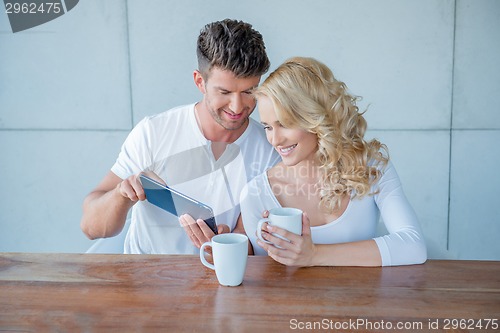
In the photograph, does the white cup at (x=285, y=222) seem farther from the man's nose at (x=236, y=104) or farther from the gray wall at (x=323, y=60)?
the gray wall at (x=323, y=60)

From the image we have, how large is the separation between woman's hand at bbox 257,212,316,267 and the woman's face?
451 mm

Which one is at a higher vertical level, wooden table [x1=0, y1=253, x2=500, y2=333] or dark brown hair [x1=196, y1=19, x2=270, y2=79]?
dark brown hair [x1=196, y1=19, x2=270, y2=79]

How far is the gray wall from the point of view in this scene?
9.68ft

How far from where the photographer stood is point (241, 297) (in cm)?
110

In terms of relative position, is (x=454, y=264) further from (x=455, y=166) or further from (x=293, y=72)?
(x=455, y=166)

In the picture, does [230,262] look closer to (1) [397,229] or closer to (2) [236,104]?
(1) [397,229]

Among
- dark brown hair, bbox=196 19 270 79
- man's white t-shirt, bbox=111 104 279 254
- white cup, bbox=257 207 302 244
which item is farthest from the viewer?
man's white t-shirt, bbox=111 104 279 254

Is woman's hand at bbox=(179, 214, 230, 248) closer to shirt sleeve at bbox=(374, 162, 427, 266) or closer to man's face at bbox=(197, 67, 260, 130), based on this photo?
shirt sleeve at bbox=(374, 162, 427, 266)

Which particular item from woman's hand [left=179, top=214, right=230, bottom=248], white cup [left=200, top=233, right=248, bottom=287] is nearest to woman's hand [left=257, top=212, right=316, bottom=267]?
white cup [left=200, top=233, right=248, bottom=287]

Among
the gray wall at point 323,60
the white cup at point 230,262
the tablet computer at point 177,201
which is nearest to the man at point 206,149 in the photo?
the tablet computer at point 177,201

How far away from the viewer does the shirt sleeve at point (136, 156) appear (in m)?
2.04

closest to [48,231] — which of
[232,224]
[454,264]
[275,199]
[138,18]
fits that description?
[138,18]

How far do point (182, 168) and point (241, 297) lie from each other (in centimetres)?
105

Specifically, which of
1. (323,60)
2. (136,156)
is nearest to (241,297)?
(136,156)
